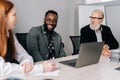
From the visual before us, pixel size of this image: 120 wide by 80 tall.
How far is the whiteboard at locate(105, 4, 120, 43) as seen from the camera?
3975 millimetres

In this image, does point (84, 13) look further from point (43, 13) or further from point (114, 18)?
point (43, 13)

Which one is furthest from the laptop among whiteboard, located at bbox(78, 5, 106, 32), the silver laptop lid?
whiteboard, located at bbox(78, 5, 106, 32)

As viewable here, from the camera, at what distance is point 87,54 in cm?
162

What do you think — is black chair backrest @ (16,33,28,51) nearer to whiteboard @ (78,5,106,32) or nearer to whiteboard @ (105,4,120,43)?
whiteboard @ (78,5,106,32)

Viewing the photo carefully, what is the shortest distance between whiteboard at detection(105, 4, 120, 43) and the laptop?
7.90 feet

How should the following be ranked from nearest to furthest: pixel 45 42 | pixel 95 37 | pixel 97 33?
pixel 45 42, pixel 95 37, pixel 97 33

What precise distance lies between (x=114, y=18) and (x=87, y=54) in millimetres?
2638

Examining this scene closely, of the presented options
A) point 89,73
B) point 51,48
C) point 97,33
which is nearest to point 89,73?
point 89,73

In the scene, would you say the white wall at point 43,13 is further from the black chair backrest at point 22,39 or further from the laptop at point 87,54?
the laptop at point 87,54

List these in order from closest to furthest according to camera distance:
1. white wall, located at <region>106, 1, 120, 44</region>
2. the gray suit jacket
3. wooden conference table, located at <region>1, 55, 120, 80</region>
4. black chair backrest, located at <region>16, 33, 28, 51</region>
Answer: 1. wooden conference table, located at <region>1, 55, 120, 80</region>
2. the gray suit jacket
3. black chair backrest, located at <region>16, 33, 28, 51</region>
4. white wall, located at <region>106, 1, 120, 44</region>

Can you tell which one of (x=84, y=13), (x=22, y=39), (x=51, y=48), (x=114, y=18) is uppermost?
(x=84, y=13)

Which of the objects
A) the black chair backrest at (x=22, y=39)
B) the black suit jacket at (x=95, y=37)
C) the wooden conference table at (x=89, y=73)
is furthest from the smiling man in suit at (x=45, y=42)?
the wooden conference table at (x=89, y=73)

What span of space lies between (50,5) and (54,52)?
1355 mm

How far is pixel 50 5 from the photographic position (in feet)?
12.6
